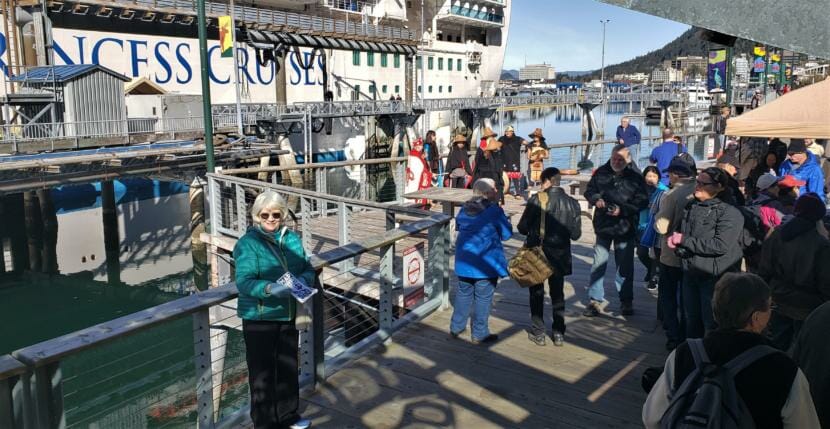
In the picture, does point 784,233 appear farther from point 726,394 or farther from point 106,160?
point 106,160

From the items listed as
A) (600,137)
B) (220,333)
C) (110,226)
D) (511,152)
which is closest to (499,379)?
(220,333)

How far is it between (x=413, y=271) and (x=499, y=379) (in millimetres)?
1839

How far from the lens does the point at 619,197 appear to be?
6859 millimetres

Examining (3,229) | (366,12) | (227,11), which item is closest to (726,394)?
(3,229)

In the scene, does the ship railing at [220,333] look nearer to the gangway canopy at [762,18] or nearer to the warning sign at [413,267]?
the warning sign at [413,267]

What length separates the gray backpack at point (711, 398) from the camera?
229 centimetres

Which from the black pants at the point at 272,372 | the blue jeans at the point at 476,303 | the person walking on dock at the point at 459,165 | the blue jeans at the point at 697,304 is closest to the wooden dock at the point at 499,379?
the blue jeans at the point at 476,303

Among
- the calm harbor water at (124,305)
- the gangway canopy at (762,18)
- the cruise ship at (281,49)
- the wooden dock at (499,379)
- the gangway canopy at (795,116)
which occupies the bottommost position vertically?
the calm harbor water at (124,305)

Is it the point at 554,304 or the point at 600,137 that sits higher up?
the point at 554,304

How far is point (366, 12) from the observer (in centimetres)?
5391

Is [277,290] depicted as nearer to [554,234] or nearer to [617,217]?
[554,234]

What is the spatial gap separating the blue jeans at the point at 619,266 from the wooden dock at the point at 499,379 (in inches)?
10.0

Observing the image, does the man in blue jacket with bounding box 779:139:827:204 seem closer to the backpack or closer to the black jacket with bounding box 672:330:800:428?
the backpack

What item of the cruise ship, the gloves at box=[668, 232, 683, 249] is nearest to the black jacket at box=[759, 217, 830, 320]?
the gloves at box=[668, 232, 683, 249]
